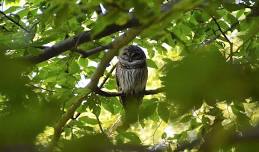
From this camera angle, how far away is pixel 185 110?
657 mm

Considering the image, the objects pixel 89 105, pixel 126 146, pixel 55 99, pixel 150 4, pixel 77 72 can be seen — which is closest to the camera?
pixel 126 146

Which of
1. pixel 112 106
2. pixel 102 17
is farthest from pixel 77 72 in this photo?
pixel 102 17

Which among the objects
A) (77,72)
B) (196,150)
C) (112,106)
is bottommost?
(112,106)

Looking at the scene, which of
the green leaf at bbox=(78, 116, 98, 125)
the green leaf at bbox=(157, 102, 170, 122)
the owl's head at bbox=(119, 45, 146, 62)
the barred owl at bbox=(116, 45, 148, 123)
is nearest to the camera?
the green leaf at bbox=(157, 102, 170, 122)

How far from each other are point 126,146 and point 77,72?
3.07m

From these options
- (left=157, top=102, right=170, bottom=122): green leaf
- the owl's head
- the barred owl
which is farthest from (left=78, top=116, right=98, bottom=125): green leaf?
(left=157, top=102, right=170, bottom=122): green leaf

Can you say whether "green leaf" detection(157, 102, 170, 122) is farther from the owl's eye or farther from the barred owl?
the owl's eye

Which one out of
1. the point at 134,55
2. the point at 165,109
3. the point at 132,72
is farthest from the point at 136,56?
the point at 165,109

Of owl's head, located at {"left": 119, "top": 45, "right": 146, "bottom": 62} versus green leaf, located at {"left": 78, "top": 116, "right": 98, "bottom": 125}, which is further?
owl's head, located at {"left": 119, "top": 45, "right": 146, "bottom": 62}

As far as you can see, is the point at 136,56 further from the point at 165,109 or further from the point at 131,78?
the point at 165,109

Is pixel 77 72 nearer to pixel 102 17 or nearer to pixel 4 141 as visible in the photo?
pixel 102 17

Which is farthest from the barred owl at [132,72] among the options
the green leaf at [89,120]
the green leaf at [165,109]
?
the green leaf at [165,109]

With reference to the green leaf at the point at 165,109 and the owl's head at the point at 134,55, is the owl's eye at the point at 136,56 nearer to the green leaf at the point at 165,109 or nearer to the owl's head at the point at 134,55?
the owl's head at the point at 134,55

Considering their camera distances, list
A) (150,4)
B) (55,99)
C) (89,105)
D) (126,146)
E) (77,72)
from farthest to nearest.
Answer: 1. (77,72)
2. (89,105)
3. (150,4)
4. (55,99)
5. (126,146)
